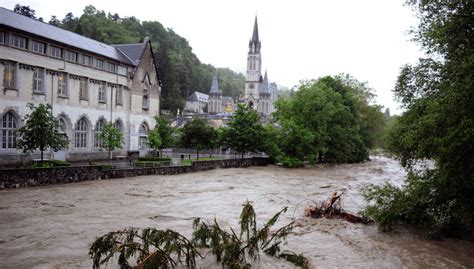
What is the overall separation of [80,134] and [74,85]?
510 centimetres

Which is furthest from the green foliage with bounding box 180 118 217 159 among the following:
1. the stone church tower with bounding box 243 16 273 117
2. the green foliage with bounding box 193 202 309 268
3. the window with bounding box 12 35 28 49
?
the stone church tower with bounding box 243 16 273 117

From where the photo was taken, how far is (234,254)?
33.7ft

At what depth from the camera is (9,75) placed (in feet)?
113

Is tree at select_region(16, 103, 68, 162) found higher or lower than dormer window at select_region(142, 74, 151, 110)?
lower

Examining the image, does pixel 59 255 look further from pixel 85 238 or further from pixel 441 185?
pixel 441 185

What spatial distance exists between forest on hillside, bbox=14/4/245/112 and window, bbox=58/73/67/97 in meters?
43.2

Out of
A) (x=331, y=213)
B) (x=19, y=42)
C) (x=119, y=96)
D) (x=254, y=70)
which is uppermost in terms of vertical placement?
(x=254, y=70)

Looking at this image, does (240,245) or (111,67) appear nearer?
(240,245)

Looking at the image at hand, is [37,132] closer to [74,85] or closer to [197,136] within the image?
[74,85]

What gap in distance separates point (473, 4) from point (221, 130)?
3798 centimetres

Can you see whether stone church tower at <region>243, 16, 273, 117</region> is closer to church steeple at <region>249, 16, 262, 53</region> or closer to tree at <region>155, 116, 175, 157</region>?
church steeple at <region>249, 16, 262, 53</region>

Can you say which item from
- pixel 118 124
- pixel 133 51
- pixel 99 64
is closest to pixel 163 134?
pixel 118 124

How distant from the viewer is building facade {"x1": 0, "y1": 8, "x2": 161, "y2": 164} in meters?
34.4

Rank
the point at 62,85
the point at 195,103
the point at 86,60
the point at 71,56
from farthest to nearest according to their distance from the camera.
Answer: the point at 195,103 → the point at 86,60 → the point at 71,56 → the point at 62,85
